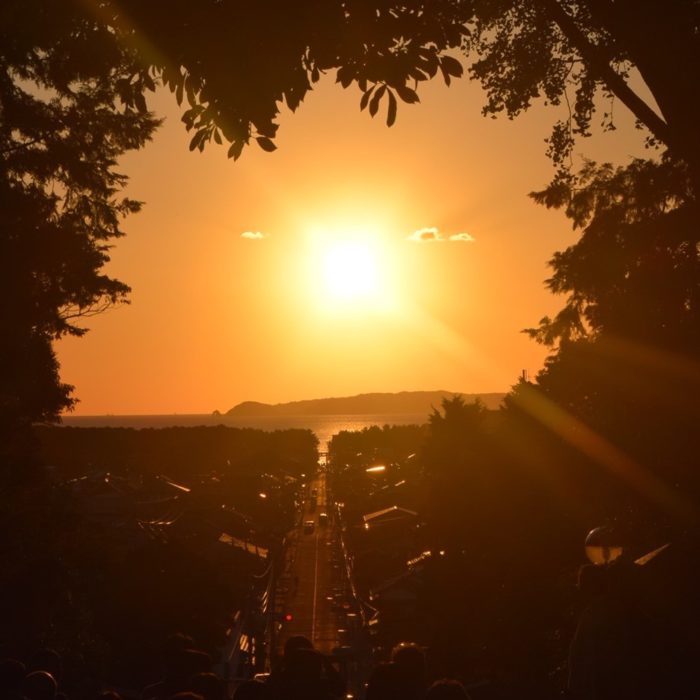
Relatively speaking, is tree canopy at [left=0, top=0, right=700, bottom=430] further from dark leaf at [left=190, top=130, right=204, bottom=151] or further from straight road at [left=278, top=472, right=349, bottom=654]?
straight road at [left=278, top=472, right=349, bottom=654]

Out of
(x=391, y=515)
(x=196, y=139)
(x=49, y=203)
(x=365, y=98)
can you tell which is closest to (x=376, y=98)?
(x=365, y=98)

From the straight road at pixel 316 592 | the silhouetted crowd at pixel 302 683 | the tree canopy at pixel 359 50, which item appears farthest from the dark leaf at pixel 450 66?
the straight road at pixel 316 592

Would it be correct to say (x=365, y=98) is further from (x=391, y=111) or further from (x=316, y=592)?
(x=316, y=592)

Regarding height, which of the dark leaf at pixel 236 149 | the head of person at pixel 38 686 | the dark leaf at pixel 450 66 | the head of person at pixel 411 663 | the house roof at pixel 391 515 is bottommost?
the house roof at pixel 391 515

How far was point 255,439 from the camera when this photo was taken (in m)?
151

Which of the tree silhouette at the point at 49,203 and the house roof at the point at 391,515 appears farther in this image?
the house roof at the point at 391,515

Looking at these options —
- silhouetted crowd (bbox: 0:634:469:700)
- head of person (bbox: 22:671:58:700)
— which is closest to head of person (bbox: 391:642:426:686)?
silhouetted crowd (bbox: 0:634:469:700)

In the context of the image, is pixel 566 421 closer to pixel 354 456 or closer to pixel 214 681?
pixel 214 681

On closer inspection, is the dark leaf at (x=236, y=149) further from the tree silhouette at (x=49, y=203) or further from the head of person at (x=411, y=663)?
the tree silhouette at (x=49, y=203)

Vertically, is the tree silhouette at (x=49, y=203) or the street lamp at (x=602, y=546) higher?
the tree silhouette at (x=49, y=203)

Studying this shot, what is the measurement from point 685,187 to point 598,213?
3583 mm

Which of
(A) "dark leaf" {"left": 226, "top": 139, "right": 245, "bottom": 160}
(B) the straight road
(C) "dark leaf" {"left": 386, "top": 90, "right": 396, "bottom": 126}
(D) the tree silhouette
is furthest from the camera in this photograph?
(B) the straight road

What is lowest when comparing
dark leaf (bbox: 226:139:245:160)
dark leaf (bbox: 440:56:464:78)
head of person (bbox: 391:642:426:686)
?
head of person (bbox: 391:642:426:686)

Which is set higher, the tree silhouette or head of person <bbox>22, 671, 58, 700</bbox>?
the tree silhouette
